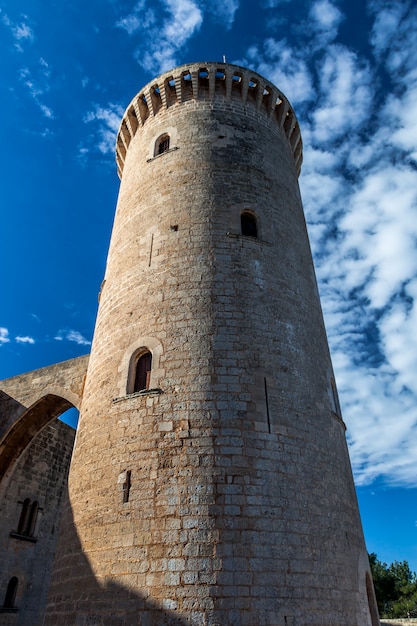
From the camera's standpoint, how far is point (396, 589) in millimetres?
33938

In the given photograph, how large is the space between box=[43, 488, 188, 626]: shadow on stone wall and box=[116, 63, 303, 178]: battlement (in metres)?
9.53

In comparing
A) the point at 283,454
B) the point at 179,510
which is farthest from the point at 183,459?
the point at 283,454

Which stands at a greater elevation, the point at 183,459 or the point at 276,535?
the point at 183,459

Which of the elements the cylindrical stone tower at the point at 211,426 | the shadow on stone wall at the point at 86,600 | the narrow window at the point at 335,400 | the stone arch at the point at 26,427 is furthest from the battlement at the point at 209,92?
→ the shadow on stone wall at the point at 86,600

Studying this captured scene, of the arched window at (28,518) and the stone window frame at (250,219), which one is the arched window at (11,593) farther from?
the stone window frame at (250,219)

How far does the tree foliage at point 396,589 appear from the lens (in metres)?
33.0

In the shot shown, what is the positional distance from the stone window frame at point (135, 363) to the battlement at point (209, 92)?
6.63 m

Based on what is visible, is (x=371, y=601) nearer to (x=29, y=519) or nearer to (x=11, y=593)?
(x=11, y=593)

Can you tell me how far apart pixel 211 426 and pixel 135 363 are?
1.97 m

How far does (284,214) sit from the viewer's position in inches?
397

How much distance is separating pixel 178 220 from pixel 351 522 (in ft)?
19.7

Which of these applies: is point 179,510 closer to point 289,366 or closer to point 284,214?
point 289,366

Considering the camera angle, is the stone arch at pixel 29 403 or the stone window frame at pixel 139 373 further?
the stone arch at pixel 29 403

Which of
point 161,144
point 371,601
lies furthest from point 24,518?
point 161,144
